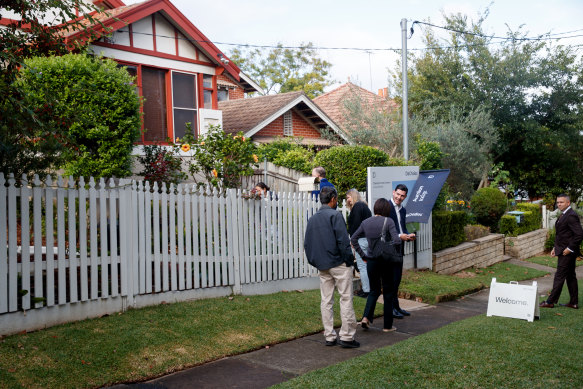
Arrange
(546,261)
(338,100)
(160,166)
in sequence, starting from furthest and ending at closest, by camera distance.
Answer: (338,100)
(546,261)
(160,166)

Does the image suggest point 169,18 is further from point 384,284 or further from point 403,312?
point 384,284

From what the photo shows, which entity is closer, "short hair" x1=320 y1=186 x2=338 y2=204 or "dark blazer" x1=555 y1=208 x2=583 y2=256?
"short hair" x1=320 y1=186 x2=338 y2=204

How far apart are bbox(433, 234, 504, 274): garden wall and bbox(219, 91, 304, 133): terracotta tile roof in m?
7.85

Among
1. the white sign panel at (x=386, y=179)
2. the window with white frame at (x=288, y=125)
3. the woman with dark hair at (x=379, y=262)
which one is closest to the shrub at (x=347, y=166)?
the white sign panel at (x=386, y=179)

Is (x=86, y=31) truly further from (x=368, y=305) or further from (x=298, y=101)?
(x=298, y=101)

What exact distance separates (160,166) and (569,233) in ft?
25.7

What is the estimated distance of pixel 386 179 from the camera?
1065 cm

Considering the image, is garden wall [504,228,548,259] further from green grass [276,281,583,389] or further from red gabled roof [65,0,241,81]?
green grass [276,281,583,389]

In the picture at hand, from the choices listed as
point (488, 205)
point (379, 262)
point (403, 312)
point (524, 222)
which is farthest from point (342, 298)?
point (524, 222)

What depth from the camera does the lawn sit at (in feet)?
16.5

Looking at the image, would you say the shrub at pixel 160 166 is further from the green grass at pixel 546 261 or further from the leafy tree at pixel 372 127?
the green grass at pixel 546 261

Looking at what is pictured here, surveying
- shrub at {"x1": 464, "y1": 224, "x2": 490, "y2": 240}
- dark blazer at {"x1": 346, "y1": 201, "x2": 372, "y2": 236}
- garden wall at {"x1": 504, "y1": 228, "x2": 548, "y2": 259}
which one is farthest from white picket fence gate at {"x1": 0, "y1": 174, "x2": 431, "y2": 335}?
garden wall at {"x1": 504, "y1": 228, "x2": 548, "y2": 259}

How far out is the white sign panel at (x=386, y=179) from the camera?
33.5ft

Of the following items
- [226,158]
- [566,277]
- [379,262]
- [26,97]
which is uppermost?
[26,97]
